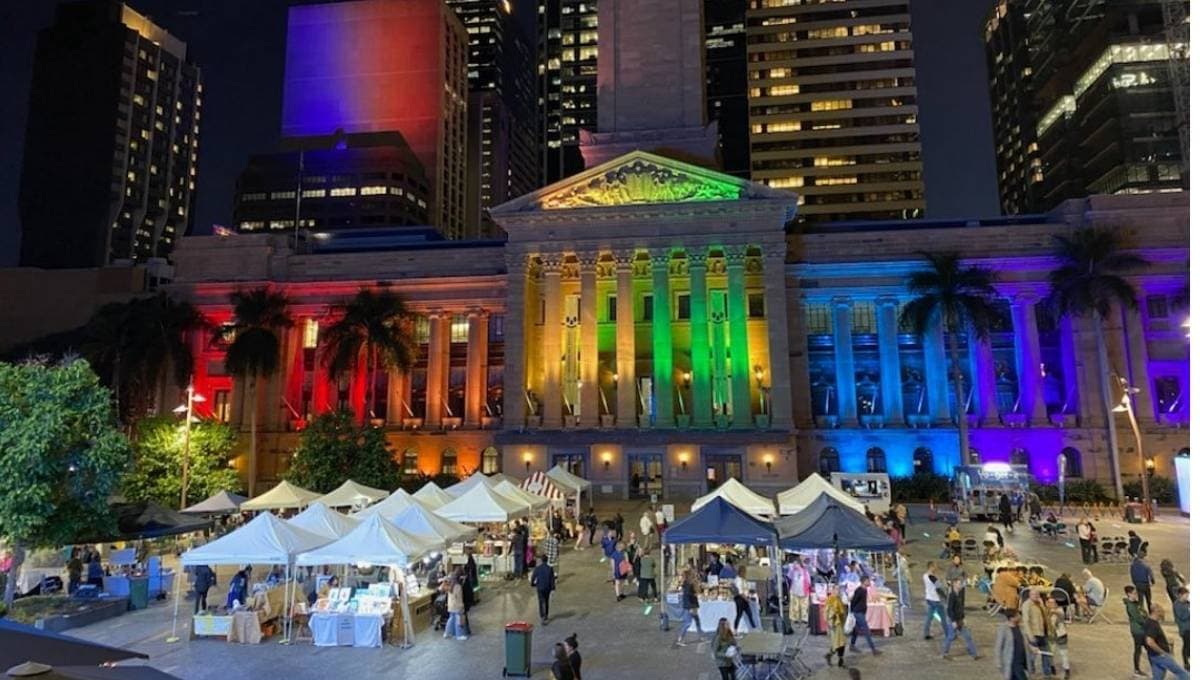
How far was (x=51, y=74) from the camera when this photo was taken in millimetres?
155250

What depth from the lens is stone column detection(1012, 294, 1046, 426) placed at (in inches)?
2143

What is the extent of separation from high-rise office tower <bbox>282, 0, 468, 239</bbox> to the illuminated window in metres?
91.0

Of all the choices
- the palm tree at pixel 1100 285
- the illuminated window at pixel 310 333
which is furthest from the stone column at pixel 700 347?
the illuminated window at pixel 310 333

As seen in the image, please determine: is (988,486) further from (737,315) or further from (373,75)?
(373,75)

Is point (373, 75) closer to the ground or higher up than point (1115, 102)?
higher up

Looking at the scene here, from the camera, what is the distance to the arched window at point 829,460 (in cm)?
5634

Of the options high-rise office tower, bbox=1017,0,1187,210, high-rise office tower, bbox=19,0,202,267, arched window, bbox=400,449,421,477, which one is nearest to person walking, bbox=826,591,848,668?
arched window, bbox=400,449,421,477

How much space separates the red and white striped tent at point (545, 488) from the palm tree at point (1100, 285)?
37.2 meters

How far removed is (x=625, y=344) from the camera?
5531 cm

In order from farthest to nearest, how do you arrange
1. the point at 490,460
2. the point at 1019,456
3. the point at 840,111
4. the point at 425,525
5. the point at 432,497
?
the point at 840,111 < the point at 490,460 < the point at 1019,456 < the point at 432,497 < the point at 425,525

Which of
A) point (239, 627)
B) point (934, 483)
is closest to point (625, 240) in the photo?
point (934, 483)

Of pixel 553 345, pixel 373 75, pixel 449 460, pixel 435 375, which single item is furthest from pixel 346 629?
pixel 373 75

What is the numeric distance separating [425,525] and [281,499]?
1273 cm

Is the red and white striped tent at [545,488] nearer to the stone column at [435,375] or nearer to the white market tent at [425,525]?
the white market tent at [425,525]
